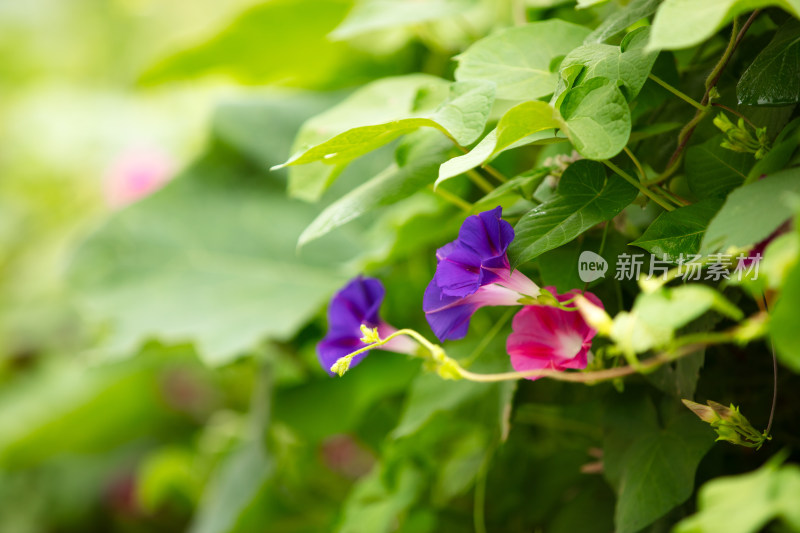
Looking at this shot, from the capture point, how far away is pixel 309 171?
46cm

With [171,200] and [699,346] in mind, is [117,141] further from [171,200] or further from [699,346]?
[699,346]

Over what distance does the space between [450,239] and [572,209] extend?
27 cm

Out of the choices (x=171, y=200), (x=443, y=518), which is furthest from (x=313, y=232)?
(x=171, y=200)

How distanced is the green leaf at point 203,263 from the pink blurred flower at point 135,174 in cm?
20

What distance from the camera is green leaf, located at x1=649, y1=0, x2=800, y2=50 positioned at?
0.25 metres

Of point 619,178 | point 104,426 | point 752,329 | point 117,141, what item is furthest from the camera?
point 117,141

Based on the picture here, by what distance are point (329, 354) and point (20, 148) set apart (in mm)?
2112

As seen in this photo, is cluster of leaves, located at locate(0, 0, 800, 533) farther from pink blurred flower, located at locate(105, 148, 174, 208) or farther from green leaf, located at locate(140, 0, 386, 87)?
pink blurred flower, located at locate(105, 148, 174, 208)

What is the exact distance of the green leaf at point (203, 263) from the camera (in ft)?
2.77

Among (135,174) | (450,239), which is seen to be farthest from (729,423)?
(135,174)

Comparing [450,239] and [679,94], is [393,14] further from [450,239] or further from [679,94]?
[679,94]

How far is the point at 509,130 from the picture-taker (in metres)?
0.31

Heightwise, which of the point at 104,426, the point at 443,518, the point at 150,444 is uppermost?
the point at 443,518

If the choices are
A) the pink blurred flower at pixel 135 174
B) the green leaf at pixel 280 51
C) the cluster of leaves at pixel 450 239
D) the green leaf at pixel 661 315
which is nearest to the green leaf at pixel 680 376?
the cluster of leaves at pixel 450 239
